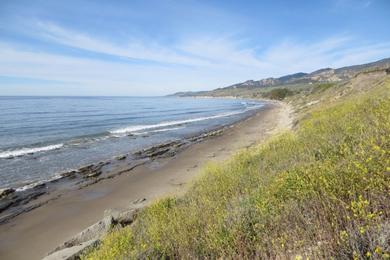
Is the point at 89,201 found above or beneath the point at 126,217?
beneath

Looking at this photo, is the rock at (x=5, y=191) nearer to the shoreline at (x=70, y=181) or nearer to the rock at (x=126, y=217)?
the shoreline at (x=70, y=181)

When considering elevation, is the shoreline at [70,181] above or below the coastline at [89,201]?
above

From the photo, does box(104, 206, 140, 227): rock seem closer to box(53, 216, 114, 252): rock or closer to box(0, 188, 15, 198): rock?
box(53, 216, 114, 252): rock

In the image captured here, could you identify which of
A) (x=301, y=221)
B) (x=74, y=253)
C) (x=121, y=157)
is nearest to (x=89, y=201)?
(x=74, y=253)

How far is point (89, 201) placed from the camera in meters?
12.9

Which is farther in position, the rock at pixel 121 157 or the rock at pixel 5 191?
the rock at pixel 121 157

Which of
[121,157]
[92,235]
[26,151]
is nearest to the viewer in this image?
[92,235]

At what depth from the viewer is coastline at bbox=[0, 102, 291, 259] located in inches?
370

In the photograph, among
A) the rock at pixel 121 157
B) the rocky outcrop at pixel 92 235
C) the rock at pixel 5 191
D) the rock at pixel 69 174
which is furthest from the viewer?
the rock at pixel 121 157

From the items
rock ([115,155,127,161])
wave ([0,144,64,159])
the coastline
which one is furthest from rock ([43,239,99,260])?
wave ([0,144,64,159])

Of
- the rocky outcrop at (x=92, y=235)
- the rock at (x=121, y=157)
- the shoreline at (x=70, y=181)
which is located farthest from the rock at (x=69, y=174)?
the rocky outcrop at (x=92, y=235)

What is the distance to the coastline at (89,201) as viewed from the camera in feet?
30.8

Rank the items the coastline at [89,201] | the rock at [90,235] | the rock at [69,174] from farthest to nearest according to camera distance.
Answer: the rock at [69,174], the coastline at [89,201], the rock at [90,235]

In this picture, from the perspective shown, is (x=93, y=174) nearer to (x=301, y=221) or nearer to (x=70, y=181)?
(x=70, y=181)
